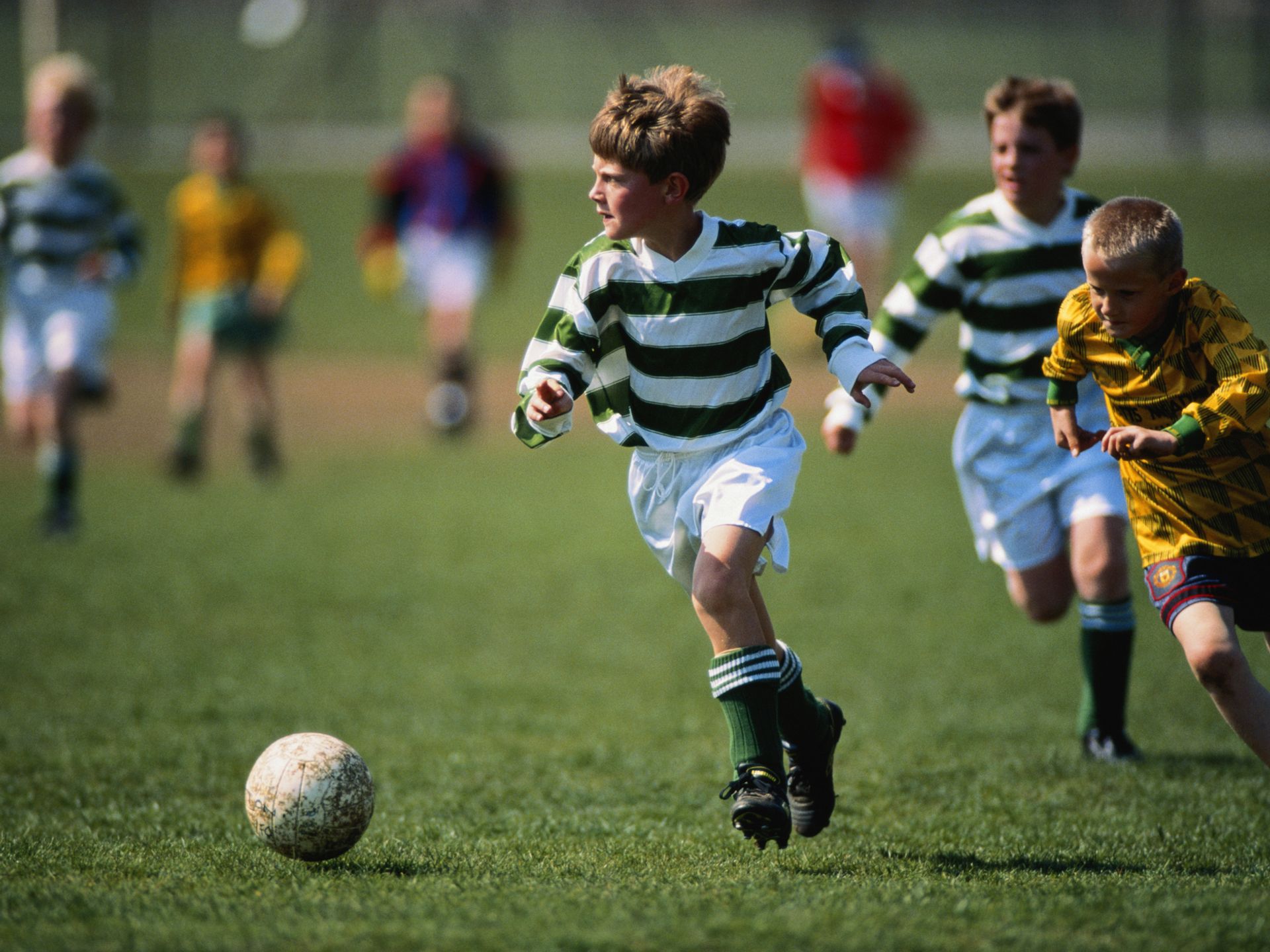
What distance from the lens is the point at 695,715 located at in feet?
18.9

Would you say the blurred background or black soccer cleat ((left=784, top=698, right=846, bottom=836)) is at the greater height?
the blurred background

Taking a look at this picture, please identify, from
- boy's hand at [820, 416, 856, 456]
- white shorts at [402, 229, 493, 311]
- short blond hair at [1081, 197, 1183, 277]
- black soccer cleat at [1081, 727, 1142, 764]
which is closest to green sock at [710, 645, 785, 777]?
boy's hand at [820, 416, 856, 456]

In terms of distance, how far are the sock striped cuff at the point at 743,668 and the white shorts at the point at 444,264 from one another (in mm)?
9402

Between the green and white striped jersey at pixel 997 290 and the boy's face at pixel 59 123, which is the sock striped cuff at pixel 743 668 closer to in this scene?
the green and white striped jersey at pixel 997 290

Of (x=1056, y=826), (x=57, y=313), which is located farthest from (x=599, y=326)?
(x=57, y=313)

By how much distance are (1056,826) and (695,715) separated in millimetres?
1825

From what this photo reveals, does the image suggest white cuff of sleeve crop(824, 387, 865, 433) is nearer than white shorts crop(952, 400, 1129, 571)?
Yes

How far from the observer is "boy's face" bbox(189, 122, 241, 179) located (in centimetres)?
1084

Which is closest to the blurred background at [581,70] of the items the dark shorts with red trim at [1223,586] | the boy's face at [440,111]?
the boy's face at [440,111]

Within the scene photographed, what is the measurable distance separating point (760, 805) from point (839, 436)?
147 centimetres

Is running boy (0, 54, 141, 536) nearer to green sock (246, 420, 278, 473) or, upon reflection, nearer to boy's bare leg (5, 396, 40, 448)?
boy's bare leg (5, 396, 40, 448)

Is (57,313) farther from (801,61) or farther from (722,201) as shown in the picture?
(801,61)

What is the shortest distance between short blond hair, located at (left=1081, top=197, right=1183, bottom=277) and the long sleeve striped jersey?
6484mm

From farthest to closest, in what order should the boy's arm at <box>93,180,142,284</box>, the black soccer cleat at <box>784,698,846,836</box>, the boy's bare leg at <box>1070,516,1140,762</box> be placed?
the boy's arm at <box>93,180,142,284</box> < the boy's bare leg at <box>1070,516,1140,762</box> < the black soccer cleat at <box>784,698,846,836</box>
